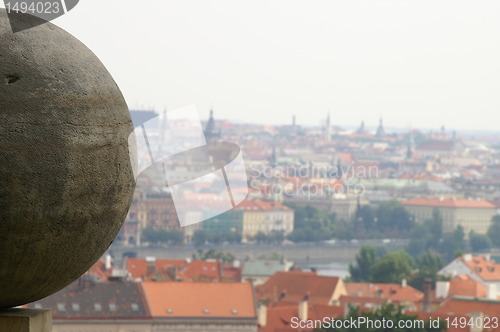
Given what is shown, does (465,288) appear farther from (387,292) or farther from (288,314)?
(288,314)

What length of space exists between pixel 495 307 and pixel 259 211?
163 ft

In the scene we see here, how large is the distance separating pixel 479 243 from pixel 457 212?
19.4 ft

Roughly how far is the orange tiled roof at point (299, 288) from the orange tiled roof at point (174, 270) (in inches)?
63.7

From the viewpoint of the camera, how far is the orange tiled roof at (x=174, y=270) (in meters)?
44.8

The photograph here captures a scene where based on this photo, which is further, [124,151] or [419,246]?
[419,246]

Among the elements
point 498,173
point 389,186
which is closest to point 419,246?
point 389,186

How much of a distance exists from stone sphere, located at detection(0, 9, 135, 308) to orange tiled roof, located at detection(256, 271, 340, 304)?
40169 mm

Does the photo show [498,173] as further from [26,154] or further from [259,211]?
[26,154]

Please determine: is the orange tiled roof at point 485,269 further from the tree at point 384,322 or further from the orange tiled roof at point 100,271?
the tree at point 384,322

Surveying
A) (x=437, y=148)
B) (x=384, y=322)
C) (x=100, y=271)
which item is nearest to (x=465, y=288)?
(x=100, y=271)

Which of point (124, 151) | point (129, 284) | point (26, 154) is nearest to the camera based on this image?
point (26, 154)

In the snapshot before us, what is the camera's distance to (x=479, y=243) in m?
85.1

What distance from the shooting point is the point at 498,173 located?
125 metres

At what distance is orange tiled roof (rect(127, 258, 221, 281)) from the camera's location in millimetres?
44750
